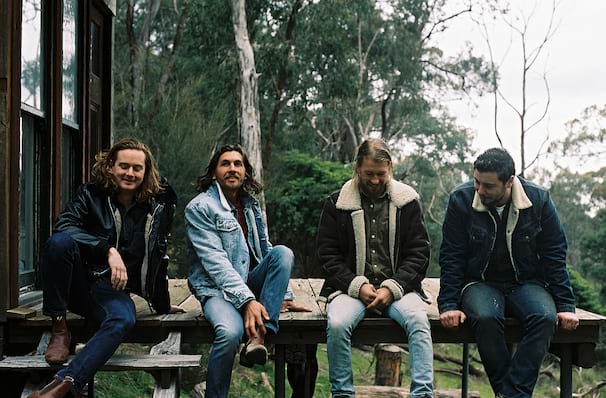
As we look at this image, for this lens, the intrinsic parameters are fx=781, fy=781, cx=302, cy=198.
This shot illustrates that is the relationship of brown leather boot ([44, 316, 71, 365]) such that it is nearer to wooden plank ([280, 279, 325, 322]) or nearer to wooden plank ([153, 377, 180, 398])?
wooden plank ([153, 377, 180, 398])

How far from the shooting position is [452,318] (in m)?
4.48

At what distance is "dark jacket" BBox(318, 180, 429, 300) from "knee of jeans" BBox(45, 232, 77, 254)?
146 cm

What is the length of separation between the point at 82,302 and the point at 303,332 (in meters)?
1.35

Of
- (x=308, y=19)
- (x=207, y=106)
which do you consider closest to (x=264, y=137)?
(x=207, y=106)

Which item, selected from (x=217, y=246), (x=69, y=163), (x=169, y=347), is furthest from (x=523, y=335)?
(x=69, y=163)

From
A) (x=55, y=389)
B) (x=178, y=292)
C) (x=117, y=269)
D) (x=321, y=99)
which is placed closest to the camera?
(x=55, y=389)

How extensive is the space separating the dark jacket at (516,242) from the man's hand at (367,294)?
1.39ft

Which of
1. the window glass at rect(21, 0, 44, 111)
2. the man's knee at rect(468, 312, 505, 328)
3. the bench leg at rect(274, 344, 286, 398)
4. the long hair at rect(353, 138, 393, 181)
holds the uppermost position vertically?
the window glass at rect(21, 0, 44, 111)

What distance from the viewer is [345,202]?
4.70m

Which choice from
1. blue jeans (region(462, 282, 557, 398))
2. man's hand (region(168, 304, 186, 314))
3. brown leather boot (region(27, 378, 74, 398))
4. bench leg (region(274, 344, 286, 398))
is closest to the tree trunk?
bench leg (region(274, 344, 286, 398))

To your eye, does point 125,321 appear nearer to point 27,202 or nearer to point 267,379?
point 27,202

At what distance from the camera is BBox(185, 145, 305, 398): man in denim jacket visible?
4.14 metres

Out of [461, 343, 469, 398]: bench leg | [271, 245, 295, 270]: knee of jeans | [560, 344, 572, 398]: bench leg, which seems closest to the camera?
[271, 245, 295, 270]: knee of jeans

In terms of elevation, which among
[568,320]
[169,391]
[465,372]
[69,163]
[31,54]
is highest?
[31,54]
